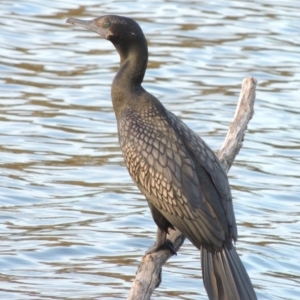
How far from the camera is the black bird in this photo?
5867 millimetres

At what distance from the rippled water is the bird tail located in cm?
204

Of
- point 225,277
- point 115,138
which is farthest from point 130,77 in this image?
point 115,138

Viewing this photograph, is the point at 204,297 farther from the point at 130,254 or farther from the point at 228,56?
the point at 228,56

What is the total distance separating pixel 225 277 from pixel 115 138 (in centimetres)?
528

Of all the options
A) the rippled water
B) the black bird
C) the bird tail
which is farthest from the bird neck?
the rippled water

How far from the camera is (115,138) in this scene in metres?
11.0

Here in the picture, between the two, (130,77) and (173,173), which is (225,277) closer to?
(173,173)

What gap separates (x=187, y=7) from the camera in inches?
606

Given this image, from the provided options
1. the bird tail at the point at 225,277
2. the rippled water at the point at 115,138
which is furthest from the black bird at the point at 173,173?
the rippled water at the point at 115,138

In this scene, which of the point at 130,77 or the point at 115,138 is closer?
the point at 130,77

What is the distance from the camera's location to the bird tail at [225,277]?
5.79 meters

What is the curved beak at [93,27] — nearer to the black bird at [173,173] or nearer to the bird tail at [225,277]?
the black bird at [173,173]

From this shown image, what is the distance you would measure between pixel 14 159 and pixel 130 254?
2175mm

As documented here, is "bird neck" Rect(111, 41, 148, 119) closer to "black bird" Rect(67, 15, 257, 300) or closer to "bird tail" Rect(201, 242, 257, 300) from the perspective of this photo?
"black bird" Rect(67, 15, 257, 300)
